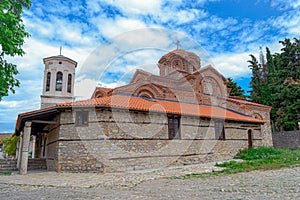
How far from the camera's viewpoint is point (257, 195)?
14.7ft

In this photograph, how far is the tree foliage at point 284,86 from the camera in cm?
2116

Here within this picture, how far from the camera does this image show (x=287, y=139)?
2100cm

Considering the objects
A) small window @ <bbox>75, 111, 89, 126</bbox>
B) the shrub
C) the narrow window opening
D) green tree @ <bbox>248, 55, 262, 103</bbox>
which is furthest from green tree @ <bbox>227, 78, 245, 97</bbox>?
small window @ <bbox>75, 111, 89, 126</bbox>

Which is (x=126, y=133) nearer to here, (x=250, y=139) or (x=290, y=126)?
(x=250, y=139)

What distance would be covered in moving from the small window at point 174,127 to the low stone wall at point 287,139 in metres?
15.2

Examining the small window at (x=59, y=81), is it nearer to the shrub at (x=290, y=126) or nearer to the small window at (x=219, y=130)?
the small window at (x=219, y=130)

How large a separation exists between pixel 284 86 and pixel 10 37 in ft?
76.7

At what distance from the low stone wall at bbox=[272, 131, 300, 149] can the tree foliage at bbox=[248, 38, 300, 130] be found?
1285 millimetres

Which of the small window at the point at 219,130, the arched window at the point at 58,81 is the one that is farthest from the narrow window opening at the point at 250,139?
the arched window at the point at 58,81

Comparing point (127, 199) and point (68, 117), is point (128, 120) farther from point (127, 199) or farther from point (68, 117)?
point (127, 199)

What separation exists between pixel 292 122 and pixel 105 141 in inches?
789

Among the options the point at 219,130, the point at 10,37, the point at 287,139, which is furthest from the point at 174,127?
the point at 287,139

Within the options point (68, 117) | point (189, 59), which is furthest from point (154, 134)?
point (189, 59)

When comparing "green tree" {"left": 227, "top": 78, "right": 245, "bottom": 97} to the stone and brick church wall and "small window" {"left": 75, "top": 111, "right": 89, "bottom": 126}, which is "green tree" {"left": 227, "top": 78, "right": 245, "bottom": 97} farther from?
"small window" {"left": 75, "top": 111, "right": 89, "bottom": 126}
